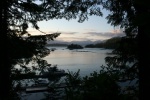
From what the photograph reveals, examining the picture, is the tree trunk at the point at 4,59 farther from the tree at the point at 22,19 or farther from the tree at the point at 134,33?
the tree at the point at 134,33

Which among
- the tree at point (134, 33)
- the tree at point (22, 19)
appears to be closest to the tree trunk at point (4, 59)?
the tree at point (22, 19)

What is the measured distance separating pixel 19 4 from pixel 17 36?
6.02 ft

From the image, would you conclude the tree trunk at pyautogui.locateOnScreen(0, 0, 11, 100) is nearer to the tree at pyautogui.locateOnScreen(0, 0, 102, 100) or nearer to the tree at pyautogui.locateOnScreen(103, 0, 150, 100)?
the tree at pyautogui.locateOnScreen(0, 0, 102, 100)

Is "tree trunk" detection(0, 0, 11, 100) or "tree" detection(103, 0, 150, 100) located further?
"tree trunk" detection(0, 0, 11, 100)

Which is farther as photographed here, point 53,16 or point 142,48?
point 53,16

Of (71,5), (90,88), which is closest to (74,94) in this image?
(90,88)

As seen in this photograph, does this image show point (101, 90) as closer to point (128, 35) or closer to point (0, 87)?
point (0, 87)

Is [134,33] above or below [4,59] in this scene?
above

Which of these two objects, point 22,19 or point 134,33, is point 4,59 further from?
point 134,33

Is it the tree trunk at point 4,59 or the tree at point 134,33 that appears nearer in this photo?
the tree at point 134,33

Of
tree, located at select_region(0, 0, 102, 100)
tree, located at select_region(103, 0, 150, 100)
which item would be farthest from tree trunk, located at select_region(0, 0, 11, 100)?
tree, located at select_region(103, 0, 150, 100)

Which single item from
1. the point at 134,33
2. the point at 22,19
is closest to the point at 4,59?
the point at 22,19

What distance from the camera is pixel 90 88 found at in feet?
16.8

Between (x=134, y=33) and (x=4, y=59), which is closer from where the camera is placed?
(x=4, y=59)
